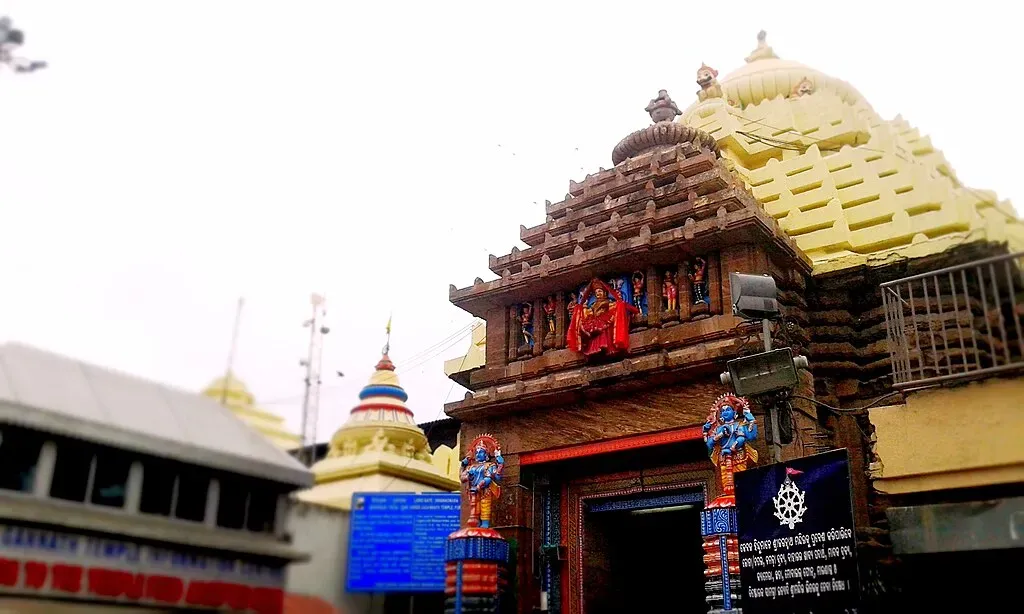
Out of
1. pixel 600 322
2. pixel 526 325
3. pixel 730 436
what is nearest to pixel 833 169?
pixel 600 322

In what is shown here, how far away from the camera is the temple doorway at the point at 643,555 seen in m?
15.2

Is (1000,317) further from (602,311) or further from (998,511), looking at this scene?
(602,311)

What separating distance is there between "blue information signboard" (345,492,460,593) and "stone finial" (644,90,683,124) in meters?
9.06

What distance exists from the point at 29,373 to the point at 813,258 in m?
13.1

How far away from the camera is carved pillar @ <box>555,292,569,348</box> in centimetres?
1622

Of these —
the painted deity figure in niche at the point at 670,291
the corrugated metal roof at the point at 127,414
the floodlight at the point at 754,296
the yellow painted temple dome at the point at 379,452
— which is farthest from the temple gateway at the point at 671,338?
the corrugated metal roof at the point at 127,414

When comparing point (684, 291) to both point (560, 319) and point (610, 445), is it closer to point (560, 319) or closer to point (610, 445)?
point (560, 319)

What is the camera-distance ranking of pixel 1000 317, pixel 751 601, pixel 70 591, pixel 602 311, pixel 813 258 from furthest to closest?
pixel 813 258 < pixel 602 311 < pixel 751 601 < pixel 1000 317 < pixel 70 591

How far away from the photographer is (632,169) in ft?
57.4

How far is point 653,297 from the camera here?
15445 mm

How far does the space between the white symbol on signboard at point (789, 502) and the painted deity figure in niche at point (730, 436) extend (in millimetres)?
1974

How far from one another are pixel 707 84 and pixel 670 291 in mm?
10789

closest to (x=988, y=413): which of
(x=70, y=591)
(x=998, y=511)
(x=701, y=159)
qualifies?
(x=998, y=511)

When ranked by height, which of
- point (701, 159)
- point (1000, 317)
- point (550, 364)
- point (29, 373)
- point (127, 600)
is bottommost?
point (127, 600)
